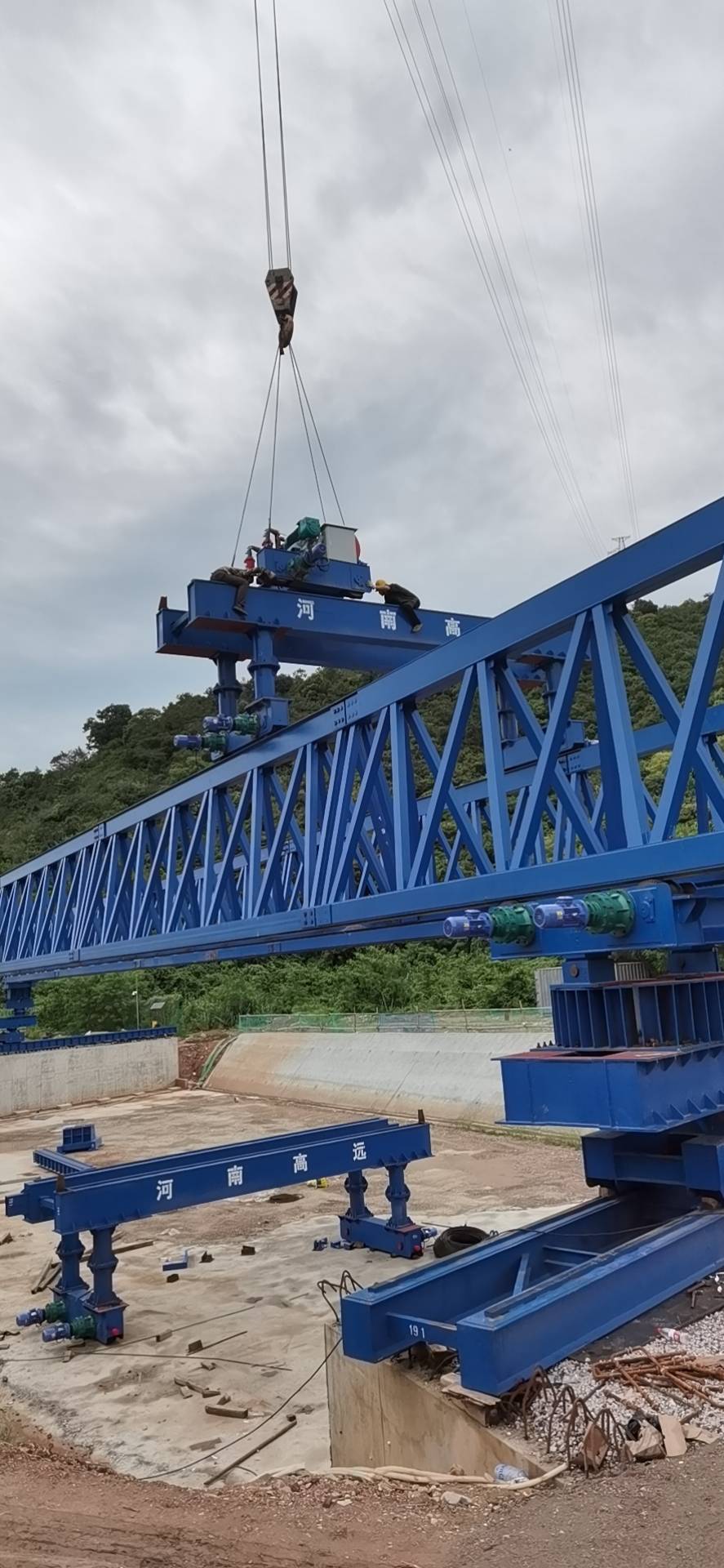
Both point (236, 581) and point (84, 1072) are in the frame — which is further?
point (84, 1072)

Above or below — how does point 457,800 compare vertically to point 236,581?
below

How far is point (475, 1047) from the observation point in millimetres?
27469

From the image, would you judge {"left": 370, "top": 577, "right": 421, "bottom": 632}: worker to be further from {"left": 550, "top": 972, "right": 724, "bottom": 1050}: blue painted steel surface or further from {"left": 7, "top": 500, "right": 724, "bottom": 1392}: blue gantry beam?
{"left": 550, "top": 972, "right": 724, "bottom": 1050}: blue painted steel surface

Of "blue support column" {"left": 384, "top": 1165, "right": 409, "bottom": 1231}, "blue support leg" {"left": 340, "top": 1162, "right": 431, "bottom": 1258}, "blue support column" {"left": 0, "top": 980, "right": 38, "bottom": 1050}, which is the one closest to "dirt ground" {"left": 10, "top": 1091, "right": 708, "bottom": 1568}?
"blue support leg" {"left": 340, "top": 1162, "right": 431, "bottom": 1258}

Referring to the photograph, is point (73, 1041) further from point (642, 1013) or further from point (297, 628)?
point (642, 1013)

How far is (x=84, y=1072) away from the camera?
122 ft

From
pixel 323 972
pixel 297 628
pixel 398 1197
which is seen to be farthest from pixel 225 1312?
pixel 323 972

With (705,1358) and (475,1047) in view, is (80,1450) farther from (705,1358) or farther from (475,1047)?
(475,1047)

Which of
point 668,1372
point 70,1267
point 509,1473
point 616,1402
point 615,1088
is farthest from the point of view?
point 70,1267

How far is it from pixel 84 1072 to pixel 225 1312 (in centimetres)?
2620

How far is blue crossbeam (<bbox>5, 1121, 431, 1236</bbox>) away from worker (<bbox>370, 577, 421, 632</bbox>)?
685cm

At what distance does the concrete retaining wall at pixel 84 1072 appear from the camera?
36.0 metres

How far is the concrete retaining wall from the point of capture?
35969mm

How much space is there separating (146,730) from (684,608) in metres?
46.5
